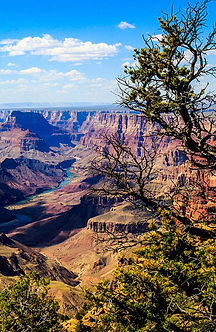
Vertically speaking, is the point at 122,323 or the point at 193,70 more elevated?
the point at 193,70

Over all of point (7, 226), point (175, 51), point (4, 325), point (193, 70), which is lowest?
point (7, 226)

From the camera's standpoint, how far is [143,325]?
16.0m

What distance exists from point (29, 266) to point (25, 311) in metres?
70.6

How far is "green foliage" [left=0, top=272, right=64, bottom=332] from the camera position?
17.0 metres

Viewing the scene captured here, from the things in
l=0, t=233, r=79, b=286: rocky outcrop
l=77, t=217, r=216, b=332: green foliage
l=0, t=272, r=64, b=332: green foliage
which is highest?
l=77, t=217, r=216, b=332: green foliage

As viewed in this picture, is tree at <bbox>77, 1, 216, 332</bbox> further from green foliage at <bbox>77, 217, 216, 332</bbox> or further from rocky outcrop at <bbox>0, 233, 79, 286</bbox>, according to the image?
rocky outcrop at <bbox>0, 233, 79, 286</bbox>

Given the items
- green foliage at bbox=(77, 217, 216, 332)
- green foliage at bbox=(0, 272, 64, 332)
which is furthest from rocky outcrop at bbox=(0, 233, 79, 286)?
green foliage at bbox=(77, 217, 216, 332)

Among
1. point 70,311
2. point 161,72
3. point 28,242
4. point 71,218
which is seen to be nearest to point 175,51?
point 161,72

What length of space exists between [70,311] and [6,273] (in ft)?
87.3

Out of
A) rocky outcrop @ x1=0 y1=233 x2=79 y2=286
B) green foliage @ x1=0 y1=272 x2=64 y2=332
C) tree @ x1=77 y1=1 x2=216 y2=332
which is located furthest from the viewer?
rocky outcrop @ x1=0 y1=233 x2=79 y2=286

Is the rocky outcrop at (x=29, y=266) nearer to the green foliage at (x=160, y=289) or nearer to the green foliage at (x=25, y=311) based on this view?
the green foliage at (x=25, y=311)

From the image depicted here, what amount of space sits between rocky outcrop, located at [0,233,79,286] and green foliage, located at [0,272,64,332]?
5786 centimetres

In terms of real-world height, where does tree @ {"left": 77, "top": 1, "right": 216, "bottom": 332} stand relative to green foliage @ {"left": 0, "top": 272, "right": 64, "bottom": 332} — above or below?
above

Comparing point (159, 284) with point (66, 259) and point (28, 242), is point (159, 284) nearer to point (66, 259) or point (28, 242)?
point (66, 259)
